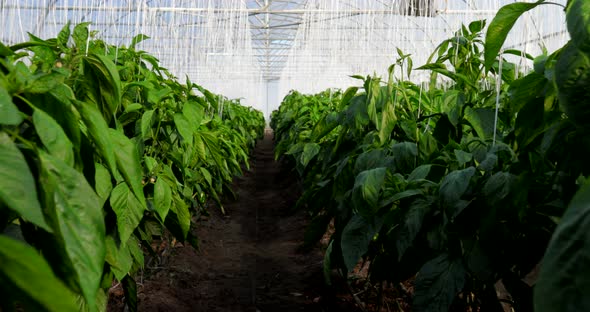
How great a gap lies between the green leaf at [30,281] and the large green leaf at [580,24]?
0.78 metres

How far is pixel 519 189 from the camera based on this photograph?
1.41 metres

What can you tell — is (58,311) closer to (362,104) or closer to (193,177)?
(362,104)

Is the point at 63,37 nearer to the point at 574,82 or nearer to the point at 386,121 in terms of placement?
the point at 386,121

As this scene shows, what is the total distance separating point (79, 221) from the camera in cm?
85

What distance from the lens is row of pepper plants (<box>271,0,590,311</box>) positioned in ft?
3.05

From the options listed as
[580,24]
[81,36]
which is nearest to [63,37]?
[81,36]

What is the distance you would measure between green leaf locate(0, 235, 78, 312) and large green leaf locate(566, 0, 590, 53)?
2.55ft

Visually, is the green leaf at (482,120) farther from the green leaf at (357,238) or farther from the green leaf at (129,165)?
the green leaf at (129,165)

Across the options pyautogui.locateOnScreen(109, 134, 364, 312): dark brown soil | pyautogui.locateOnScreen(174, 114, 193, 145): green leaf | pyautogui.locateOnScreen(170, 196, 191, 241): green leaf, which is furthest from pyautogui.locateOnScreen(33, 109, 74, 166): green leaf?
pyautogui.locateOnScreen(109, 134, 364, 312): dark brown soil

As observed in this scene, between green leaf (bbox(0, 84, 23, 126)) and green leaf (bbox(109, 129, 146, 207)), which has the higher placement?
green leaf (bbox(0, 84, 23, 126))

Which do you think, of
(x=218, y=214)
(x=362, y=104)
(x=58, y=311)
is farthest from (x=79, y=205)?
(x=218, y=214)

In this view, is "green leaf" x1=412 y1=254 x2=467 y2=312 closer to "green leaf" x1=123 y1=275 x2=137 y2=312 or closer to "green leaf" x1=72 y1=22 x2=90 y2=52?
"green leaf" x1=123 y1=275 x2=137 y2=312

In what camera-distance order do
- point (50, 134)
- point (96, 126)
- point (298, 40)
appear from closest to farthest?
point (50, 134)
point (96, 126)
point (298, 40)

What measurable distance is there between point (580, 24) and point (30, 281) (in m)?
0.81
